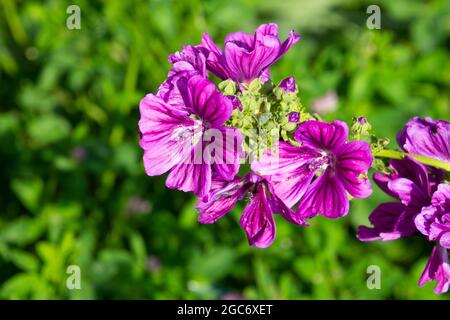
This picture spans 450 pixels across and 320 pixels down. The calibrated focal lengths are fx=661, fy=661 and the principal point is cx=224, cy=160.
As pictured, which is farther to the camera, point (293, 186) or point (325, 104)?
point (325, 104)

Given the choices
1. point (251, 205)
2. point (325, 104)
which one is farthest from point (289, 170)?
point (325, 104)

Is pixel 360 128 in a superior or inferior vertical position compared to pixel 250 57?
inferior

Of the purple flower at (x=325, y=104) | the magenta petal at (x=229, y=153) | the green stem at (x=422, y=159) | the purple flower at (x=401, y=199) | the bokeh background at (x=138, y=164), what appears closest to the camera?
the magenta petal at (x=229, y=153)

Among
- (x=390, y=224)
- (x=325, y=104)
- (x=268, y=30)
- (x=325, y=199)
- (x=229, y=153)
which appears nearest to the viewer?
(x=229, y=153)

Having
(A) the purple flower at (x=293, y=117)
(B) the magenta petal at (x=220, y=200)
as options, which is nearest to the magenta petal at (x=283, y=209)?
(B) the magenta petal at (x=220, y=200)

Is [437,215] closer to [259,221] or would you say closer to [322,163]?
[322,163]

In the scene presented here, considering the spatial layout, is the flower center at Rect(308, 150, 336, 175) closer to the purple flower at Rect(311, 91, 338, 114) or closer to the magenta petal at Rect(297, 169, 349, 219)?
the magenta petal at Rect(297, 169, 349, 219)

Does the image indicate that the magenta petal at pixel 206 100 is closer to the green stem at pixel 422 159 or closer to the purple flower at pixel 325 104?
the green stem at pixel 422 159
